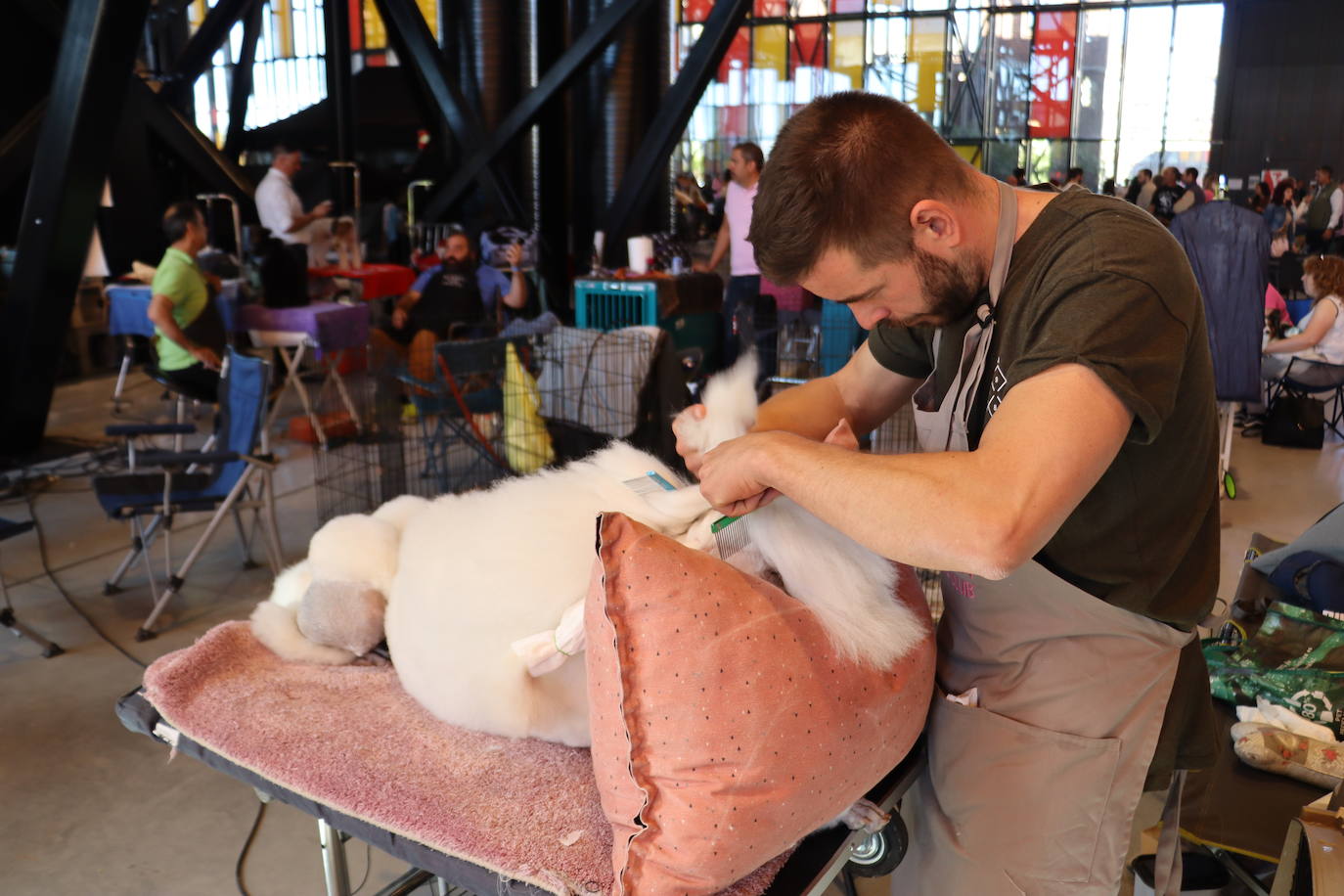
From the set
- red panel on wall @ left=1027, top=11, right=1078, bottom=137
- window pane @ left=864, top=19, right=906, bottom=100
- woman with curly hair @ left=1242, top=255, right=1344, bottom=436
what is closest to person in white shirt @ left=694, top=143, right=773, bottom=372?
woman with curly hair @ left=1242, top=255, right=1344, bottom=436

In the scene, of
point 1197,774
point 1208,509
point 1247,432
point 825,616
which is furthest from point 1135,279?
point 1247,432

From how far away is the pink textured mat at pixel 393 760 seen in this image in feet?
4.28

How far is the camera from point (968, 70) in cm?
1670

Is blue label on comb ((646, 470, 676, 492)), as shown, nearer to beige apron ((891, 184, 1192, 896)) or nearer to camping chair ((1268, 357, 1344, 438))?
beige apron ((891, 184, 1192, 896))

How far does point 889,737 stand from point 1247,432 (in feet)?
22.6

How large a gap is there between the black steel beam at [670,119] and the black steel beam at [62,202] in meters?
4.51

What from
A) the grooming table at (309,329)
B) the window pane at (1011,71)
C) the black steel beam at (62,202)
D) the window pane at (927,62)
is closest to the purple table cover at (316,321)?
the grooming table at (309,329)

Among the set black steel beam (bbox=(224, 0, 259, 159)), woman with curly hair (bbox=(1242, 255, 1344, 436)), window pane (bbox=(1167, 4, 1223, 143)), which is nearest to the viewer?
woman with curly hair (bbox=(1242, 255, 1344, 436))

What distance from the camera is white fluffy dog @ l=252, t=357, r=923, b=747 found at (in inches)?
49.3

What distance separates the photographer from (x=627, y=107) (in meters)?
9.48

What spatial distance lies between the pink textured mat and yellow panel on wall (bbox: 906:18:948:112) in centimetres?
1701

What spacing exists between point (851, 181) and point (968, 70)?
17398 millimetres

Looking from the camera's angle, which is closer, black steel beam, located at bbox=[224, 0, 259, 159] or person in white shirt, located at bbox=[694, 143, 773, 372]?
person in white shirt, located at bbox=[694, 143, 773, 372]

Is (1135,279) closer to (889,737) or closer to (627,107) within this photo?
(889,737)
